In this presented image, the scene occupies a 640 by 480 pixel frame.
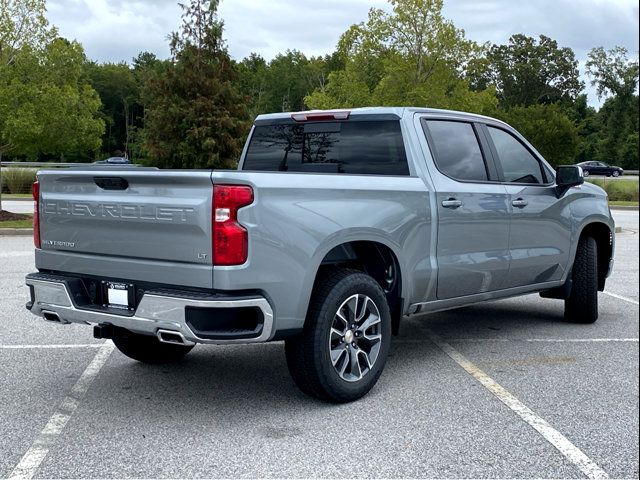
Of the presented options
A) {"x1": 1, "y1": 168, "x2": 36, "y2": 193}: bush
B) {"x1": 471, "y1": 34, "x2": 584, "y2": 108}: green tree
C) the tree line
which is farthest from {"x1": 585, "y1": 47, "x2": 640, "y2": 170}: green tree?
{"x1": 1, "y1": 168, "x2": 36, "y2": 193}: bush

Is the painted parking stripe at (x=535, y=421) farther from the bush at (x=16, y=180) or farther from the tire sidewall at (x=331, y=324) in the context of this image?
the bush at (x=16, y=180)

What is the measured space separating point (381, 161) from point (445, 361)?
1.63m

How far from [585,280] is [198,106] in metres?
25.4

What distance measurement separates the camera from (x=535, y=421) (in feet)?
14.8

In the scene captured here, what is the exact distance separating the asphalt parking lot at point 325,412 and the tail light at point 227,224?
1000 millimetres

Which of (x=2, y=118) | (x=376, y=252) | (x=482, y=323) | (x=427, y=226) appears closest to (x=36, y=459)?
(x=376, y=252)

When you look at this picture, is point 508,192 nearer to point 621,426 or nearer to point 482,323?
point 482,323

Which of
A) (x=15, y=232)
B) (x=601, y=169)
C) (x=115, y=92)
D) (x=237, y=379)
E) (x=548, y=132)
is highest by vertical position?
(x=115, y=92)

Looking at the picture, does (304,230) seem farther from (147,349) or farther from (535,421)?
(147,349)

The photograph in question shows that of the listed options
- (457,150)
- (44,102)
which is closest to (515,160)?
(457,150)

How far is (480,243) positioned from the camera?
5.95 meters

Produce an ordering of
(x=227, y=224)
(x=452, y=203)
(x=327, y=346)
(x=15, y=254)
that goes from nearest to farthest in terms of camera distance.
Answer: (x=227, y=224) < (x=327, y=346) < (x=452, y=203) < (x=15, y=254)

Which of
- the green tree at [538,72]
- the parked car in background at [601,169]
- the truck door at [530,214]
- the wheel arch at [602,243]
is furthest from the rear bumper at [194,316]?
the green tree at [538,72]

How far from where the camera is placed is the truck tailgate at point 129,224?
427 centimetres
